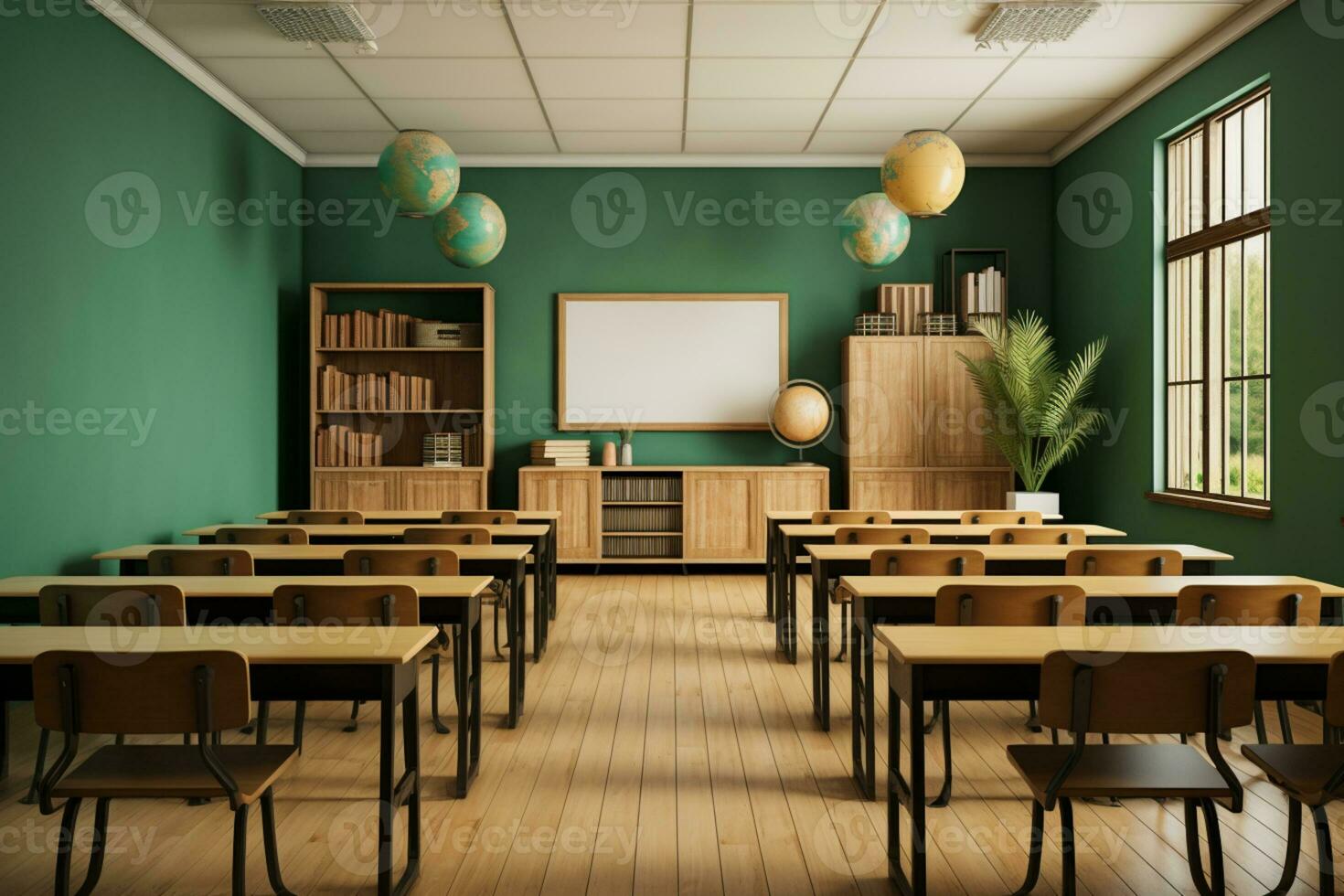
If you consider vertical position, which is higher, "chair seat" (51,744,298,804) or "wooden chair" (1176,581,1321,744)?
"wooden chair" (1176,581,1321,744)

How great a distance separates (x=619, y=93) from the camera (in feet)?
21.3

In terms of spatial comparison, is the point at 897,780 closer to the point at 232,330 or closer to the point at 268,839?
the point at 268,839

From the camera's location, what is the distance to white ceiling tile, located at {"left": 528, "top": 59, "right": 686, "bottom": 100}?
593 centimetres

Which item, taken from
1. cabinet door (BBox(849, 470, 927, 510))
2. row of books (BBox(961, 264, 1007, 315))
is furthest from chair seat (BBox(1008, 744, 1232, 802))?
row of books (BBox(961, 264, 1007, 315))

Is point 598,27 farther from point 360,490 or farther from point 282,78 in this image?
point 360,490

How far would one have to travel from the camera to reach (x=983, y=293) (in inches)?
309

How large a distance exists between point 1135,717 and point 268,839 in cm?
204

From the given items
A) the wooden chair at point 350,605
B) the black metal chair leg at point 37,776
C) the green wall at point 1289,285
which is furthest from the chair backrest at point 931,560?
the black metal chair leg at point 37,776

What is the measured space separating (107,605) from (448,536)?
62.7 inches

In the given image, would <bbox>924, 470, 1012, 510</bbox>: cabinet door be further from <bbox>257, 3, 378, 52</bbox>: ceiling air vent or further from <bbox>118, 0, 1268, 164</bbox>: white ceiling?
<bbox>257, 3, 378, 52</bbox>: ceiling air vent

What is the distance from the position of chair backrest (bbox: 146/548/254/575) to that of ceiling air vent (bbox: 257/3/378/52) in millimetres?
2957

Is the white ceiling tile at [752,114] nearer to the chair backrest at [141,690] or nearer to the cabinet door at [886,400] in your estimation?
the cabinet door at [886,400]

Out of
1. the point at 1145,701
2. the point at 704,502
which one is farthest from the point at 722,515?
the point at 1145,701

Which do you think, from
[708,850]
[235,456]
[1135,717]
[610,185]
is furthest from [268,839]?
[610,185]
